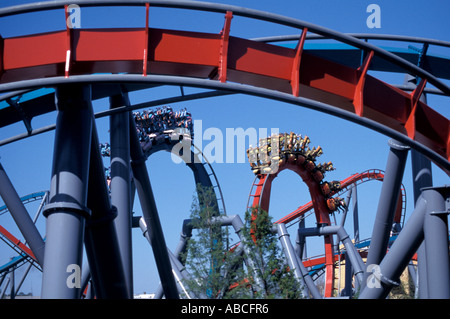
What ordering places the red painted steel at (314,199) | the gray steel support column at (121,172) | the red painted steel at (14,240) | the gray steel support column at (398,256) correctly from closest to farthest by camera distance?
the gray steel support column at (398,256)
the gray steel support column at (121,172)
the red painted steel at (314,199)
the red painted steel at (14,240)

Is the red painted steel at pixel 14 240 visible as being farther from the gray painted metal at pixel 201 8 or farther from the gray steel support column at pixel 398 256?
the gray painted metal at pixel 201 8

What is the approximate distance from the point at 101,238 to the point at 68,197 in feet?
4.77

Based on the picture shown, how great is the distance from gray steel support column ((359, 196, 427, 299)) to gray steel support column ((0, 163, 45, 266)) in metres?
5.23

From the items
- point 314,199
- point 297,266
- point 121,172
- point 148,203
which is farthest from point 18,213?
point 314,199

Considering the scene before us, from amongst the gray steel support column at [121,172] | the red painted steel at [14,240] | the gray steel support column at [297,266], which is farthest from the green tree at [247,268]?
the red painted steel at [14,240]

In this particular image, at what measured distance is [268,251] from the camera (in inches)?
516

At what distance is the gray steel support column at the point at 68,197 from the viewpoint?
5941mm

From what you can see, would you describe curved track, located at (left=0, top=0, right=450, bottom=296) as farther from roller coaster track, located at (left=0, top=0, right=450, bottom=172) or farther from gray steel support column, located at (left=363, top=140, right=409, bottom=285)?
gray steel support column, located at (left=363, top=140, right=409, bottom=285)

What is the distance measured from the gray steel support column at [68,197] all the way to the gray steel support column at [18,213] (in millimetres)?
3236

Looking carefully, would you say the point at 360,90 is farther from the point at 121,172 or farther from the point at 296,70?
the point at 121,172

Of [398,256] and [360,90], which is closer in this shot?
[360,90]

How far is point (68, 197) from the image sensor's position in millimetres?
6293
